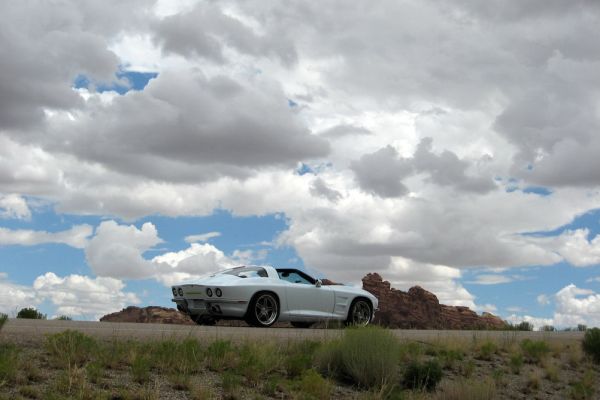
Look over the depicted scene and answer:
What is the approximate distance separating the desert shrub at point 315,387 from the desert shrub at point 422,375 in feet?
6.46

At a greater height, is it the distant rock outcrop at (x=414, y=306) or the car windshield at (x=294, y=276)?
the distant rock outcrop at (x=414, y=306)

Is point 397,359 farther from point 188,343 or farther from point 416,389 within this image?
point 188,343

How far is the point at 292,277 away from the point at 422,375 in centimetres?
572

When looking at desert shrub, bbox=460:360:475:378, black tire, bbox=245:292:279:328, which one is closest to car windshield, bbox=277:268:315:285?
black tire, bbox=245:292:279:328

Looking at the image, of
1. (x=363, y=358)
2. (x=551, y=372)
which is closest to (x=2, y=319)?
(x=363, y=358)

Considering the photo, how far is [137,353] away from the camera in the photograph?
9766mm

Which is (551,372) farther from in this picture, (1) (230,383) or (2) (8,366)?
(2) (8,366)

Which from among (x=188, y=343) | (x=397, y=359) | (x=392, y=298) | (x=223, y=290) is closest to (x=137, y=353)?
(x=188, y=343)

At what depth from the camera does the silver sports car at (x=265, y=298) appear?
15.1m

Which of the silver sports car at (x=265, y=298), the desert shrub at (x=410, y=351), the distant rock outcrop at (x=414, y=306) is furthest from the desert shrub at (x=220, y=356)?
the distant rock outcrop at (x=414, y=306)

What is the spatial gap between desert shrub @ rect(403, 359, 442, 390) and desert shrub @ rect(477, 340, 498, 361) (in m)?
2.62

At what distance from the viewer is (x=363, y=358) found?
1086 centimetres

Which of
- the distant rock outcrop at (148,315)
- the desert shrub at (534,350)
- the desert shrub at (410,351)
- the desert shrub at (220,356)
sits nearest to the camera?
the desert shrub at (220,356)

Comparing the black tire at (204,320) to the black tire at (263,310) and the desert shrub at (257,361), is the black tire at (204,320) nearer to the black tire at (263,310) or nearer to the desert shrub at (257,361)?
the black tire at (263,310)
